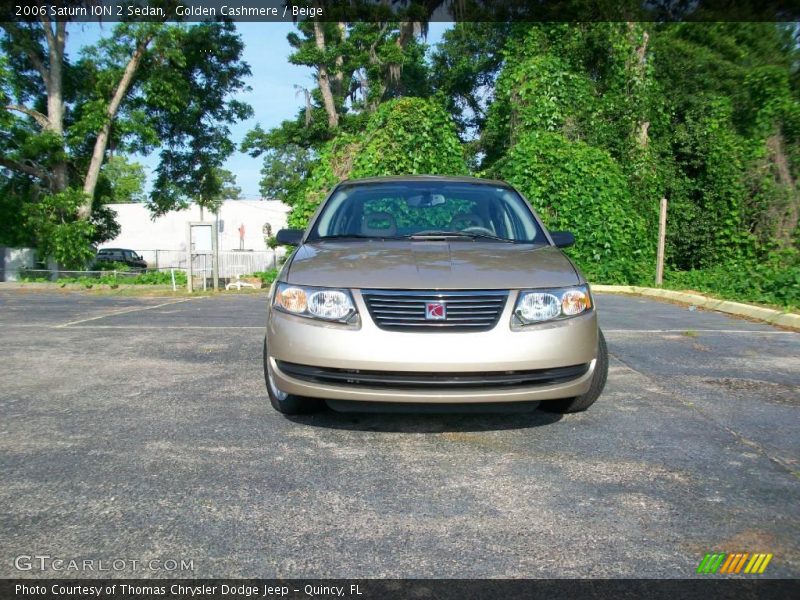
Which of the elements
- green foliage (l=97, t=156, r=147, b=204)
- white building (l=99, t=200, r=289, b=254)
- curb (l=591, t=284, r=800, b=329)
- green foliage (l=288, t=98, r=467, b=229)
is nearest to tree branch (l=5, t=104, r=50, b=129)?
green foliage (l=288, t=98, r=467, b=229)

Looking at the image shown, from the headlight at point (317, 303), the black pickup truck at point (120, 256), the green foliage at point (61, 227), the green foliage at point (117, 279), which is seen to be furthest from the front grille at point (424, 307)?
the black pickup truck at point (120, 256)

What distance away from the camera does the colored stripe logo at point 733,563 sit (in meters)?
2.22

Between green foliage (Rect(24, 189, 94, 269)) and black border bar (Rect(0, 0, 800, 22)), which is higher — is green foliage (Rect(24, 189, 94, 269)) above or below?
below

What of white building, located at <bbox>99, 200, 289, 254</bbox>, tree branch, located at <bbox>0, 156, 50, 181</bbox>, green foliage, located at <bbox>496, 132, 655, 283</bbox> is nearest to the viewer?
green foliage, located at <bbox>496, 132, 655, 283</bbox>

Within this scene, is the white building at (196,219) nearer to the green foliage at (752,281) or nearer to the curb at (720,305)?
the green foliage at (752,281)

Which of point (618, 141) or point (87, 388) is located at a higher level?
point (618, 141)

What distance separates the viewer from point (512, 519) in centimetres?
261

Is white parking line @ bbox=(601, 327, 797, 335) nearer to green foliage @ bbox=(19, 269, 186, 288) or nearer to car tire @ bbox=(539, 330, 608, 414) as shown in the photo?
car tire @ bbox=(539, 330, 608, 414)

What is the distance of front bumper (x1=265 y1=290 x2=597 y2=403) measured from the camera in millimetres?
3186

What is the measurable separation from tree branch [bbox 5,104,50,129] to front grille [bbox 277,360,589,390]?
71.6ft

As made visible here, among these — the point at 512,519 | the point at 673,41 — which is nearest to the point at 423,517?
the point at 512,519

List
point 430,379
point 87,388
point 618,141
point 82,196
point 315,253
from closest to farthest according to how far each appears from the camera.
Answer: point 430,379 < point 315,253 < point 87,388 < point 618,141 < point 82,196

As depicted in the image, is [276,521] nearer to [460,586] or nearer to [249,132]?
[460,586]

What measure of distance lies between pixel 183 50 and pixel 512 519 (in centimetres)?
2450
